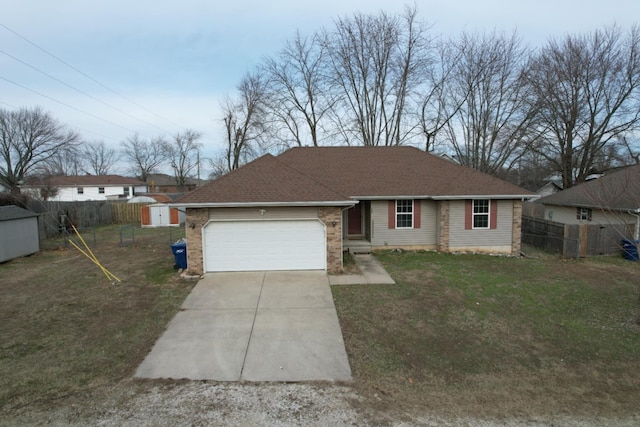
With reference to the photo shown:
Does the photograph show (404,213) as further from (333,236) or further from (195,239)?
(195,239)

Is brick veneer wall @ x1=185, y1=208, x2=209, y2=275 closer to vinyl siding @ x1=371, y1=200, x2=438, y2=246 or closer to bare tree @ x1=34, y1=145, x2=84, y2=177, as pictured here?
vinyl siding @ x1=371, y1=200, x2=438, y2=246

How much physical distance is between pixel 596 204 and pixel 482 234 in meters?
4.24

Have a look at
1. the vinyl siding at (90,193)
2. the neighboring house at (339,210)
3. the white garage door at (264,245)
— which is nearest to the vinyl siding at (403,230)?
the neighboring house at (339,210)

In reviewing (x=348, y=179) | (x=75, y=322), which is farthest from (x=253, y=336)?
→ (x=348, y=179)

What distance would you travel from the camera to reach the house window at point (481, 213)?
14453mm

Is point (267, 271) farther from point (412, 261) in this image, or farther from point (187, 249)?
point (412, 261)

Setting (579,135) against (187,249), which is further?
(579,135)

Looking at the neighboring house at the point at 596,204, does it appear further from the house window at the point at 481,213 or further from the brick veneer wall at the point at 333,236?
the brick veneer wall at the point at 333,236

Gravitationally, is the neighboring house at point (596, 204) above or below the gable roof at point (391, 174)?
below

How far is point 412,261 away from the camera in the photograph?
1285 centimetres

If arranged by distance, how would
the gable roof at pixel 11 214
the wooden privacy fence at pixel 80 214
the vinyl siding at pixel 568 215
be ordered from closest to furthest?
the gable roof at pixel 11 214 < the vinyl siding at pixel 568 215 < the wooden privacy fence at pixel 80 214

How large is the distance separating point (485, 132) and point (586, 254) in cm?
1453

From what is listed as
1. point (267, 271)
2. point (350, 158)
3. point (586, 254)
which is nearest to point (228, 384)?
point (267, 271)

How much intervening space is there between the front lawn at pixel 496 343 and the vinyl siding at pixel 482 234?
3.49 metres
